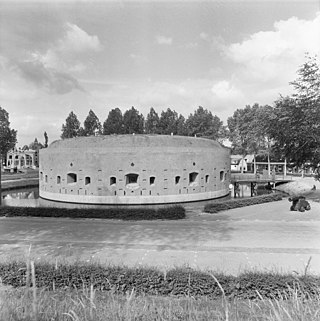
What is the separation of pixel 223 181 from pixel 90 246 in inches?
694

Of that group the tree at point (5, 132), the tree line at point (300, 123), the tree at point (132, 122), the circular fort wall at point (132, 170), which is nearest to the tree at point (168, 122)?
the tree at point (132, 122)

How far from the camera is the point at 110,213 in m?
14.0

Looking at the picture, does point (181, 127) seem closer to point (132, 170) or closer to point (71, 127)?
point (71, 127)

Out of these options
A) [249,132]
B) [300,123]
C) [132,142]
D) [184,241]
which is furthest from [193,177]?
[249,132]

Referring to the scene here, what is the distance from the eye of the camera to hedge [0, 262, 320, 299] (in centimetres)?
546

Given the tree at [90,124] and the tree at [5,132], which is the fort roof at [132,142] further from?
the tree at [90,124]

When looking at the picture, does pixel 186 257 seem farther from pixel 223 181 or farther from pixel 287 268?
pixel 223 181

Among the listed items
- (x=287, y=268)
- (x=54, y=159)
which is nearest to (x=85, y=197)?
(x=54, y=159)

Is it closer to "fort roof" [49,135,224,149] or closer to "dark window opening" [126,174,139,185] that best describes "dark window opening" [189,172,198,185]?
"fort roof" [49,135,224,149]

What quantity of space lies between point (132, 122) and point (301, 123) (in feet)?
122

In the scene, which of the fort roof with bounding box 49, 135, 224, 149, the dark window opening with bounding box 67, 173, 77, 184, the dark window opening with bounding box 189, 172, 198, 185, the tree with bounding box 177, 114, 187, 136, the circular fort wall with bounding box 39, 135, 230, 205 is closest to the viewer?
the circular fort wall with bounding box 39, 135, 230, 205

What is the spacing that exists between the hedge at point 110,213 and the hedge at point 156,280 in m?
7.60

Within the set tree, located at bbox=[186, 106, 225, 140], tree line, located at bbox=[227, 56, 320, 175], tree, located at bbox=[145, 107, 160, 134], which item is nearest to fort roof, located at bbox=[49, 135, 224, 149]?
tree line, located at bbox=[227, 56, 320, 175]

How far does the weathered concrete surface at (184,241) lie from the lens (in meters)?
8.09
